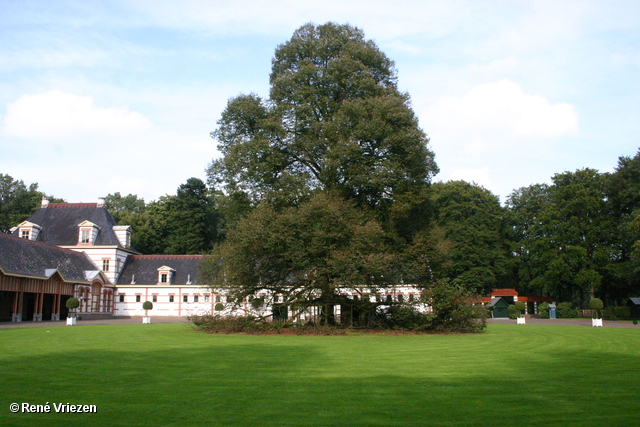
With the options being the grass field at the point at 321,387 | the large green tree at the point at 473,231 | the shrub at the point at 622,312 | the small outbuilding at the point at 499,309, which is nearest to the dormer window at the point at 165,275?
the large green tree at the point at 473,231

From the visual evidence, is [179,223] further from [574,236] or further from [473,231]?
[574,236]

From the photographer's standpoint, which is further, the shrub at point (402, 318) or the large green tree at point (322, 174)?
the shrub at point (402, 318)

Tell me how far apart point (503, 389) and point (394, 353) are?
6.57 m

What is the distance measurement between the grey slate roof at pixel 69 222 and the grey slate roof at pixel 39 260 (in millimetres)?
2822

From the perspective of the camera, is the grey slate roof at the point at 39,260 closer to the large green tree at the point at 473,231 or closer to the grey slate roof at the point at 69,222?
the grey slate roof at the point at 69,222

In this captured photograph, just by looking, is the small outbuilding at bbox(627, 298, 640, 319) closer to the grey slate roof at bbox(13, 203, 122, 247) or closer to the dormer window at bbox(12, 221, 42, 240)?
the grey slate roof at bbox(13, 203, 122, 247)

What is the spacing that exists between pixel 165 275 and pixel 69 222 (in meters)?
11.8

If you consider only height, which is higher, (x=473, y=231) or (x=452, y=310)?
(x=473, y=231)

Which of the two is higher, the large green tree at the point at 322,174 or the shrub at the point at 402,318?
the large green tree at the point at 322,174

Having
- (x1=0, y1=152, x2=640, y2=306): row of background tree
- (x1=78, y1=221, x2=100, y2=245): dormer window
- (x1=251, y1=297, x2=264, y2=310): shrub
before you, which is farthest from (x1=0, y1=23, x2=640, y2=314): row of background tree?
(x1=78, y1=221, x2=100, y2=245): dormer window

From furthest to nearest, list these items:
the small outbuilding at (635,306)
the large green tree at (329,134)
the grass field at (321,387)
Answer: the small outbuilding at (635,306), the large green tree at (329,134), the grass field at (321,387)

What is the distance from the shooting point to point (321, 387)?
370 inches

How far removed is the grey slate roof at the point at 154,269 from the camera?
55.3 m
